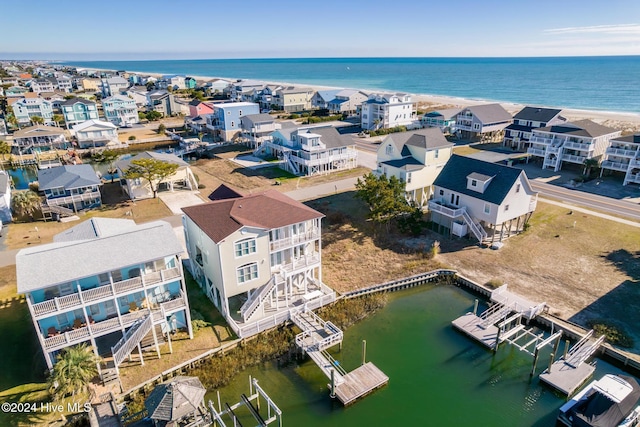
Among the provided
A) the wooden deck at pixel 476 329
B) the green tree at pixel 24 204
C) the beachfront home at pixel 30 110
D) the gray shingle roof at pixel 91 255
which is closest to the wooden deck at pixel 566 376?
the wooden deck at pixel 476 329

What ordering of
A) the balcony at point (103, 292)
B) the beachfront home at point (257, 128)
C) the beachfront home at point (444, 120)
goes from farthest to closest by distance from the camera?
the beachfront home at point (444, 120) → the beachfront home at point (257, 128) → the balcony at point (103, 292)

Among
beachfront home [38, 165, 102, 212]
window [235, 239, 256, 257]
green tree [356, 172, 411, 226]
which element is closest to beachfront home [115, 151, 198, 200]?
beachfront home [38, 165, 102, 212]

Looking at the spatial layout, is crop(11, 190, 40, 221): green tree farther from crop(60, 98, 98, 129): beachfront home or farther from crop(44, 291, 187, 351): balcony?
crop(60, 98, 98, 129): beachfront home

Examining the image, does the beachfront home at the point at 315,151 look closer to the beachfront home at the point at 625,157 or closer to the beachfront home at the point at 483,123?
the beachfront home at the point at 483,123

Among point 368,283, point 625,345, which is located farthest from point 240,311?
point 625,345

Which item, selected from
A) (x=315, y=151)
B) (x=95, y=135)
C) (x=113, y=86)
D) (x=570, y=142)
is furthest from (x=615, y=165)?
(x=113, y=86)

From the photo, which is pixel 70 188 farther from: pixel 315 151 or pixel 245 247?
pixel 315 151

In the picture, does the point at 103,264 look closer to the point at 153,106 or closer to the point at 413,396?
the point at 413,396
